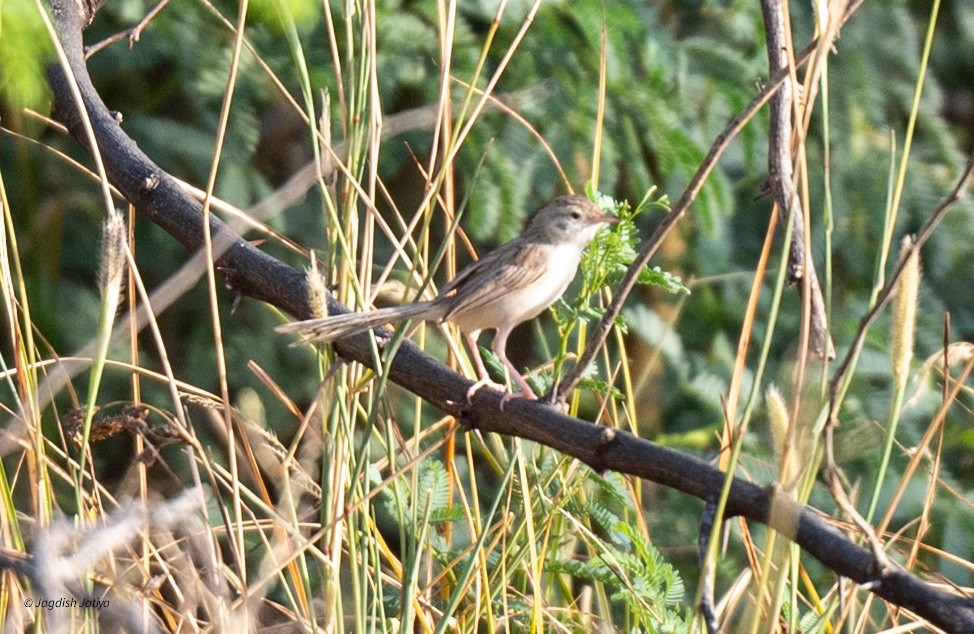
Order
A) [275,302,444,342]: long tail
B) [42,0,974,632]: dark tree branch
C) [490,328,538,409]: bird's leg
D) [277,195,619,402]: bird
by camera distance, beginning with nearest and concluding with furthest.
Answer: [42,0,974,632]: dark tree branch < [275,302,444,342]: long tail < [490,328,538,409]: bird's leg < [277,195,619,402]: bird

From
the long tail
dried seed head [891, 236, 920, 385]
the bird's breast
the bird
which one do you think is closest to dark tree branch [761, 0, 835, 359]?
dried seed head [891, 236, 920, 385]

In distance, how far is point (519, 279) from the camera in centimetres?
348

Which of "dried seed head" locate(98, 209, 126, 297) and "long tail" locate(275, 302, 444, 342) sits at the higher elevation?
"dried seed head" locate(98, 209, 126, 297)

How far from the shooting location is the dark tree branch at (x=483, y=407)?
173cm

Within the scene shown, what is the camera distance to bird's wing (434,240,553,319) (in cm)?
331

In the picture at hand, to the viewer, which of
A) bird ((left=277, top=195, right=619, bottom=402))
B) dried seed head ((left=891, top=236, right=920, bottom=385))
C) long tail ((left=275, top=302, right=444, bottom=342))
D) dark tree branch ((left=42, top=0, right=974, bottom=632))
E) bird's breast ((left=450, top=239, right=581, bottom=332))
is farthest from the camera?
bird's breast ((left=450, top=239, right=581, bottom=332))

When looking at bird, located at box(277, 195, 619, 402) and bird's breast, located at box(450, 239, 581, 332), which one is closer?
bird, located at box(277, 195, 619, 402)

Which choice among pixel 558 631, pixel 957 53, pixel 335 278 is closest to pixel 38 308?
pixel 335 278

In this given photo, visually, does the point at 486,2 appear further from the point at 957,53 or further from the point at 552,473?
the point at 957,53

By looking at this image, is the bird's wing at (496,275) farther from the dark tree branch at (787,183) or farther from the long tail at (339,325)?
the dark tree branch at (787,183)

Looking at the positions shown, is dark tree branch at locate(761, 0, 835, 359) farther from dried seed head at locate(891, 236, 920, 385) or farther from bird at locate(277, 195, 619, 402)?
bird at locate(277, 195, 619, 402)

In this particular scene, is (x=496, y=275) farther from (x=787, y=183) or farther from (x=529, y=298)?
(x=787, y=183)

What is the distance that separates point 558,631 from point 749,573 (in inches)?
19.3

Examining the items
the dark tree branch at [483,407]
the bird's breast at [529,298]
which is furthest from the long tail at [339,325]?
the bird's breast at [529,298]
